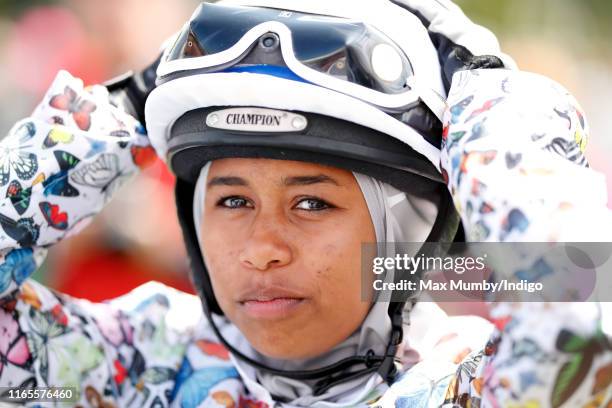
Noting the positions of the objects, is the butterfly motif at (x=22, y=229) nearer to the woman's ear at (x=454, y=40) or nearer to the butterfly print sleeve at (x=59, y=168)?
the butterfly print sleeve at (x=59, y=168)

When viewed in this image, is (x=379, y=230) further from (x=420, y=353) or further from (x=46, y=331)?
(x=46, y=331)

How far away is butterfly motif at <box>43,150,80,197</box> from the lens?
8.44ft

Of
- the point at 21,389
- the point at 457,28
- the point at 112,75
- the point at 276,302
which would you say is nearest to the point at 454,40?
the point at 457,28

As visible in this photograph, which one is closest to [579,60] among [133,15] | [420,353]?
[133,15]

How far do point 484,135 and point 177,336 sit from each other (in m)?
1.15

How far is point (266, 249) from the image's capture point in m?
2.30

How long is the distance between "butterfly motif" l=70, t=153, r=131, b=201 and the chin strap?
624mm

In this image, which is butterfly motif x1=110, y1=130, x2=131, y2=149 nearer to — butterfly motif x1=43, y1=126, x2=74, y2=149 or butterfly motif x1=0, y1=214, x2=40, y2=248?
butterfly motif x1=43, y1=126, x2=74, y2=149

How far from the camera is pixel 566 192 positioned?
181 centimetres

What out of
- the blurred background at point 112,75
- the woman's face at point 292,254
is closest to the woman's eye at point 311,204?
the woman's face at point 292,254

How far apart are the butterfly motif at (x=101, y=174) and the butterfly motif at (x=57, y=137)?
0.08 meters

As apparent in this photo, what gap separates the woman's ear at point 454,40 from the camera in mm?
2297

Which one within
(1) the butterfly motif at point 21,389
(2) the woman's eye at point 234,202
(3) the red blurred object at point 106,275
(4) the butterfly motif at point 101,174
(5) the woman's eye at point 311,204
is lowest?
(1) the butterfly motif at point 21,389

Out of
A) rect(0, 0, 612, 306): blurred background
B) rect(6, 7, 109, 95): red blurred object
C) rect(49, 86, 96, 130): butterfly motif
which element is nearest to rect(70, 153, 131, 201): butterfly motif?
rect(49, 86, 96, 130): butterfly motif
